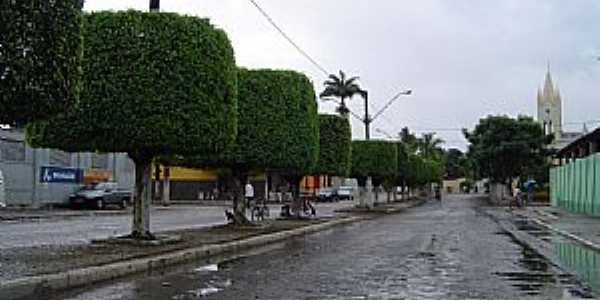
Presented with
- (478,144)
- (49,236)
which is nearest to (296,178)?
(49,236)

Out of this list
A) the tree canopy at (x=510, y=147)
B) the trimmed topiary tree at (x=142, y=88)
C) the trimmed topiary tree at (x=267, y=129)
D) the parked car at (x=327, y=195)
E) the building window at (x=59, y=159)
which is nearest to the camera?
the trimmed topiary tree at (x=142, y=88)

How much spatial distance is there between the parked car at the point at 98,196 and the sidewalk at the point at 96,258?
24115mm

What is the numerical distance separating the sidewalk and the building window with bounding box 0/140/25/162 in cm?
2097

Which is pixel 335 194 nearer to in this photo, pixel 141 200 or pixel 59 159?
pixel 59 159

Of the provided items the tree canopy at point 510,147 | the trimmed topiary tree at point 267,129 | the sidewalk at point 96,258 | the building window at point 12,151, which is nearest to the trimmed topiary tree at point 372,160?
the building window at point 12,151

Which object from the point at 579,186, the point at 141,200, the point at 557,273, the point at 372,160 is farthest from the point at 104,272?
the point at 372,160

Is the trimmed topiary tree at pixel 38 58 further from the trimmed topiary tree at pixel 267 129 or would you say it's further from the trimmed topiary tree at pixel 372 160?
the trimmed topiary tree at pixel 372 160

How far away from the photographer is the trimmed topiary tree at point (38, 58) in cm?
1260

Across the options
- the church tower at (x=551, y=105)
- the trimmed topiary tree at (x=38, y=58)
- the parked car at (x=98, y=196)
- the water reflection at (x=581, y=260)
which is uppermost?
the church tower at (x=551, y=105)

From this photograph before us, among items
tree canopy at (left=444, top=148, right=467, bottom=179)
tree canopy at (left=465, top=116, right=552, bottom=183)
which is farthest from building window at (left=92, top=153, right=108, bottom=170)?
tree canopy at (left=444, top=148, right=467, bottom=179)

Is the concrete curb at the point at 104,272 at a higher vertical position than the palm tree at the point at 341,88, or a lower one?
lower

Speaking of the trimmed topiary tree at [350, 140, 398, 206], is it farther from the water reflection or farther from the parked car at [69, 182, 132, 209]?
the water reflection

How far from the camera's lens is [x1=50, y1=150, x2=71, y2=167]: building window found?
1921 inches

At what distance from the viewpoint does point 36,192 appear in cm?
4709
